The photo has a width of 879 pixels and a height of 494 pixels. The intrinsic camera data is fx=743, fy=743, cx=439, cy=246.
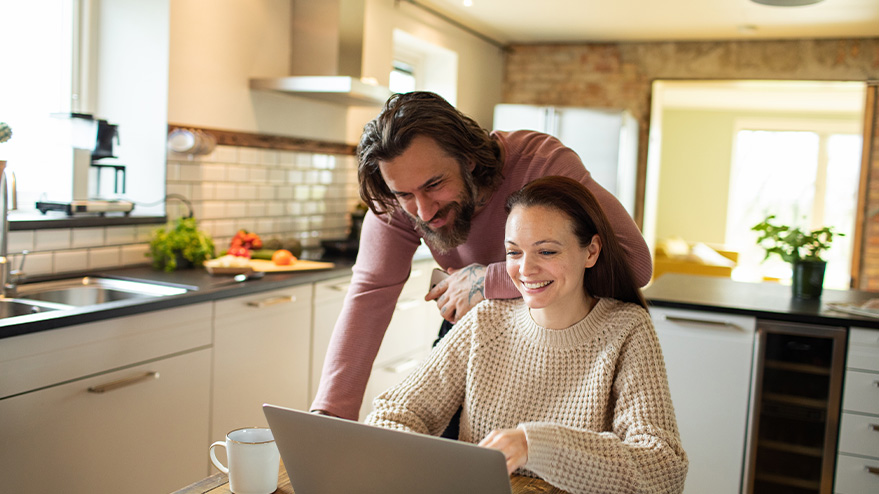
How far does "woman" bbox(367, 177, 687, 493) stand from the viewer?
1356mm

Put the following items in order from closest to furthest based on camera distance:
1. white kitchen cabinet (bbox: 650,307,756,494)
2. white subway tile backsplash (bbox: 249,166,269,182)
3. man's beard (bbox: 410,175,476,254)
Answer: man's beard (bbox: 410,175,476,254), white kitchen cabinet (bbox: 650,307,756,494), white subway tile backsplash (bbox: 249,166,269,182)

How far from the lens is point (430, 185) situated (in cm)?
153

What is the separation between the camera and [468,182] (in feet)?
5.25

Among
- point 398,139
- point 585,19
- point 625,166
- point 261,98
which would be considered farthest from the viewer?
point 625,166

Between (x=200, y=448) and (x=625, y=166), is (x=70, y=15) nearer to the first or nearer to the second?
(x=200, y=448)

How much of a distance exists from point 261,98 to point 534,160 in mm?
2428

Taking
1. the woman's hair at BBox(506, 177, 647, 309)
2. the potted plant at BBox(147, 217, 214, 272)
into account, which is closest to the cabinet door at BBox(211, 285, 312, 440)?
the potted plant at BBox(147, 217, 214, 272)

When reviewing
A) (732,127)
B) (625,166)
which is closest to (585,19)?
(625,166)

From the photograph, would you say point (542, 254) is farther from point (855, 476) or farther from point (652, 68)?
point (652, 68)

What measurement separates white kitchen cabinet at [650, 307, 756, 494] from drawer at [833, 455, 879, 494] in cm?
34

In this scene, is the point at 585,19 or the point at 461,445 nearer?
the point at 461,445

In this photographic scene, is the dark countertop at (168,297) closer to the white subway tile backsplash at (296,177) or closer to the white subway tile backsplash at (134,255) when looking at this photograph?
the white subway tile backsplash at (134,255)

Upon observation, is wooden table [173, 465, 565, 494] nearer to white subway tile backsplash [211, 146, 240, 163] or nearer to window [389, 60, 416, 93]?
white subway tile backsplash [211, 146, 240, 163]

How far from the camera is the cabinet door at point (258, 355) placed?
273cm
